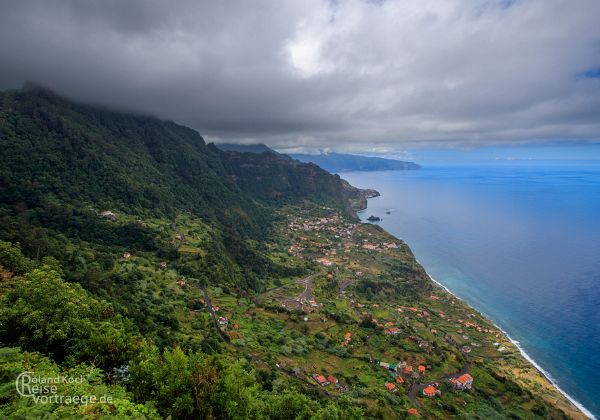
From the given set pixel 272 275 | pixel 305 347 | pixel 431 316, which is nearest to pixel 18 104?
pixel 272 275

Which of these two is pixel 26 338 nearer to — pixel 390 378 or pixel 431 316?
pixel 390 378

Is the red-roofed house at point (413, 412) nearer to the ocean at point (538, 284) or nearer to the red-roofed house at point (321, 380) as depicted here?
the red-roofed house at point (321, 380)

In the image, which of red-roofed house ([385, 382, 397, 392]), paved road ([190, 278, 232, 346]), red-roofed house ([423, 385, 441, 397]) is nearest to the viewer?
red-roofed house ([385, 382, 397, 392])

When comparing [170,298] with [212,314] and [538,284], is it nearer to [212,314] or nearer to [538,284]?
[212,314]

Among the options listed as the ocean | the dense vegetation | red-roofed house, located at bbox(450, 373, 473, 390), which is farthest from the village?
the ocean

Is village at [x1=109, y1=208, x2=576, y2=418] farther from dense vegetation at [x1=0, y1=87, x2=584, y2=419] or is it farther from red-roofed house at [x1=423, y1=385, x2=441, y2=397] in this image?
dense vegetation at [x1=0, y1=87, x2=584, y2=419]

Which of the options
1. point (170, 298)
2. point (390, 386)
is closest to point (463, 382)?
point (390, 386)

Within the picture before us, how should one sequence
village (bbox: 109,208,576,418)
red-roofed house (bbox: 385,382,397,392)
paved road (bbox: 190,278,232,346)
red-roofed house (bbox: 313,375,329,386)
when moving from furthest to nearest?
paved road (bbox: 190,278,232,346) < village (bbox: 109,208,576,418) < red-roofed house (bbox: 385,382,397,392) < red-roofed house (bbox: 313,375,329,386)

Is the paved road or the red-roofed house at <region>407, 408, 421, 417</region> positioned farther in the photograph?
the paved road
